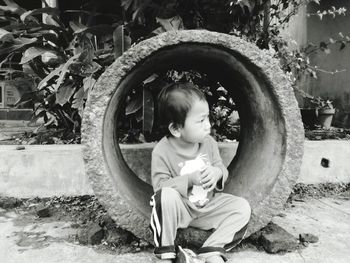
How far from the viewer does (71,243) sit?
2197 millimetres

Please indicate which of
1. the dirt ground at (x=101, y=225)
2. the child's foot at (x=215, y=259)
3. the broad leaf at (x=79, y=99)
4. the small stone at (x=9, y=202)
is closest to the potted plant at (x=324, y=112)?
the dirt ground at (x=101, y=225)

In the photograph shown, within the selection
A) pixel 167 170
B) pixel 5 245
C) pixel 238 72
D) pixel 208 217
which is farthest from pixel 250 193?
pixel 5 245

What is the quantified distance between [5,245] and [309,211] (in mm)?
1957

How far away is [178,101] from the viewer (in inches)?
79.9

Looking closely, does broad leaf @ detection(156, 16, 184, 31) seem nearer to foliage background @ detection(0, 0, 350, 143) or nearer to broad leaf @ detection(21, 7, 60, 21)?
foliage background @ detection(0, 0, 350, 143)

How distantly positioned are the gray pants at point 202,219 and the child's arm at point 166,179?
5 cm

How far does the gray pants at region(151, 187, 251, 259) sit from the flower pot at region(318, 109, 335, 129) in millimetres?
2935

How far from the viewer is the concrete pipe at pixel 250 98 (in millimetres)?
1938

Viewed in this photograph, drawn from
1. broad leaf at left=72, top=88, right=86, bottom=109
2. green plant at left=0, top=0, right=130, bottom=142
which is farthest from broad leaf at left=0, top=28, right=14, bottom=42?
broad leaf at left=72, top=88, right=86, bottom=109

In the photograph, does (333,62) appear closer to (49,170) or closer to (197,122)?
(197,122)

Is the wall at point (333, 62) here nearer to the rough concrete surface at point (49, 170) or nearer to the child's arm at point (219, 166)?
the rough concrete surface at point (49, 170)

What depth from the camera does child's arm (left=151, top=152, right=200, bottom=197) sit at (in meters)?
1.92

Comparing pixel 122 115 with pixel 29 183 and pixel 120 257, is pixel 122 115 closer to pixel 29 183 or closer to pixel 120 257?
pixel 29 183

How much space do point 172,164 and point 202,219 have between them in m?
0.32
